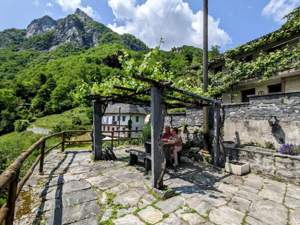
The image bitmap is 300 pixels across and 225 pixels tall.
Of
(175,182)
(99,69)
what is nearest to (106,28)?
(99,69)

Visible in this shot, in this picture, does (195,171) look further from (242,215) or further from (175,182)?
(242,215)

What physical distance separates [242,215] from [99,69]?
4864cm

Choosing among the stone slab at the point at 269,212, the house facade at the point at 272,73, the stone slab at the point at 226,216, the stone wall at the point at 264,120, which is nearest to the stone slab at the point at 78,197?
the stone slab at the point at 226,216

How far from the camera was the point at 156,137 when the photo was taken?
331 centimetres

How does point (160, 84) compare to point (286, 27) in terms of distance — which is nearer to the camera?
point (160, 84)

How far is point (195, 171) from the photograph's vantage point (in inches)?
185

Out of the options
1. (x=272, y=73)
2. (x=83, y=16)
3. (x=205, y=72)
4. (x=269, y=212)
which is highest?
(x=83, y=16)

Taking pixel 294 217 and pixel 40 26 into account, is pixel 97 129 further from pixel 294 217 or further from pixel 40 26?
pixel 40 26

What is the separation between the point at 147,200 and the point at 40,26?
156m

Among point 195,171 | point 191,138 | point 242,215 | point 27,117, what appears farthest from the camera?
point 27,117

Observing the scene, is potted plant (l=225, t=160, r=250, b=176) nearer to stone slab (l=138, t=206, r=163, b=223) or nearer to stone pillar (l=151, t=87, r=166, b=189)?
stone pillar (l=151, t=87, r=166, b=189)

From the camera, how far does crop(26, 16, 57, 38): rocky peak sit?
11255 cm

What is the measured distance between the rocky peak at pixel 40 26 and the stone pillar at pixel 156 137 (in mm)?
A: 147463

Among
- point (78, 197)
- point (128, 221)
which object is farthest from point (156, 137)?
point (78, 197)
